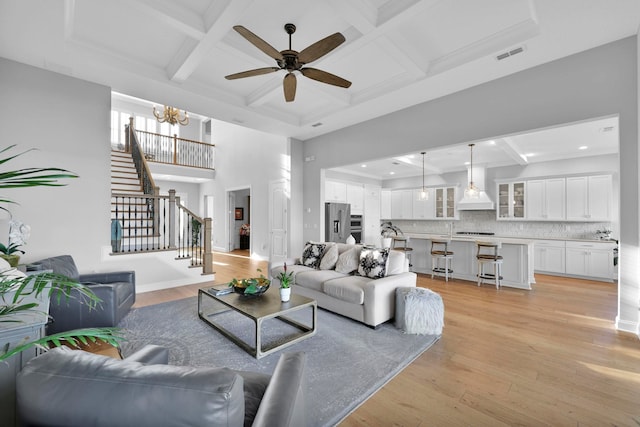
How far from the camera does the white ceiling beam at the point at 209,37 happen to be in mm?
2697

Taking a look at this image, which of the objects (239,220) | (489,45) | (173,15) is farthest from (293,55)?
(239,220)

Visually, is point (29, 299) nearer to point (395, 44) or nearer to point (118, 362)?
point (118, 362)

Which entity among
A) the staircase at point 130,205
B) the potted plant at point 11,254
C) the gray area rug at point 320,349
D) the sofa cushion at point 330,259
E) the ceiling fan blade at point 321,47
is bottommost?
the gray area rug at point 320,349

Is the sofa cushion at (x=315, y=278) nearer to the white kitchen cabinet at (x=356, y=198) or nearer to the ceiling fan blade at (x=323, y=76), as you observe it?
the ceiling fan blade at (x=323, y=76)

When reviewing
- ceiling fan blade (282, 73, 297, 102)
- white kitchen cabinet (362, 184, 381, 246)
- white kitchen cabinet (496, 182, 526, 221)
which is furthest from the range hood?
ceiling fan blade (282, 73, 297, 102)

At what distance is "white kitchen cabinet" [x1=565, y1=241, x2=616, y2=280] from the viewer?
566cm

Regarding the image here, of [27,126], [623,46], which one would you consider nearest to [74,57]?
[27,126]

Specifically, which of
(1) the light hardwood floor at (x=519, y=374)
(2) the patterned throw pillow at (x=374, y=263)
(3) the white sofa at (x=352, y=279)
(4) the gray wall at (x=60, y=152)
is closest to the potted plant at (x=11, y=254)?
(4) the gray wall at (x=60, y=152)

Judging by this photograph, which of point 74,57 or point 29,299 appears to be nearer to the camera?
point 29,299

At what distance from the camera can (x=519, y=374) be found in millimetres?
2363

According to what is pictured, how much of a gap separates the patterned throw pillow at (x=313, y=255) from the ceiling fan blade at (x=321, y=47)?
2.71 m

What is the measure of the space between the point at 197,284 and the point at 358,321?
325 centimetres

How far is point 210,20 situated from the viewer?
2928 mm

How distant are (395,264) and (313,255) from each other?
53.2 inches
